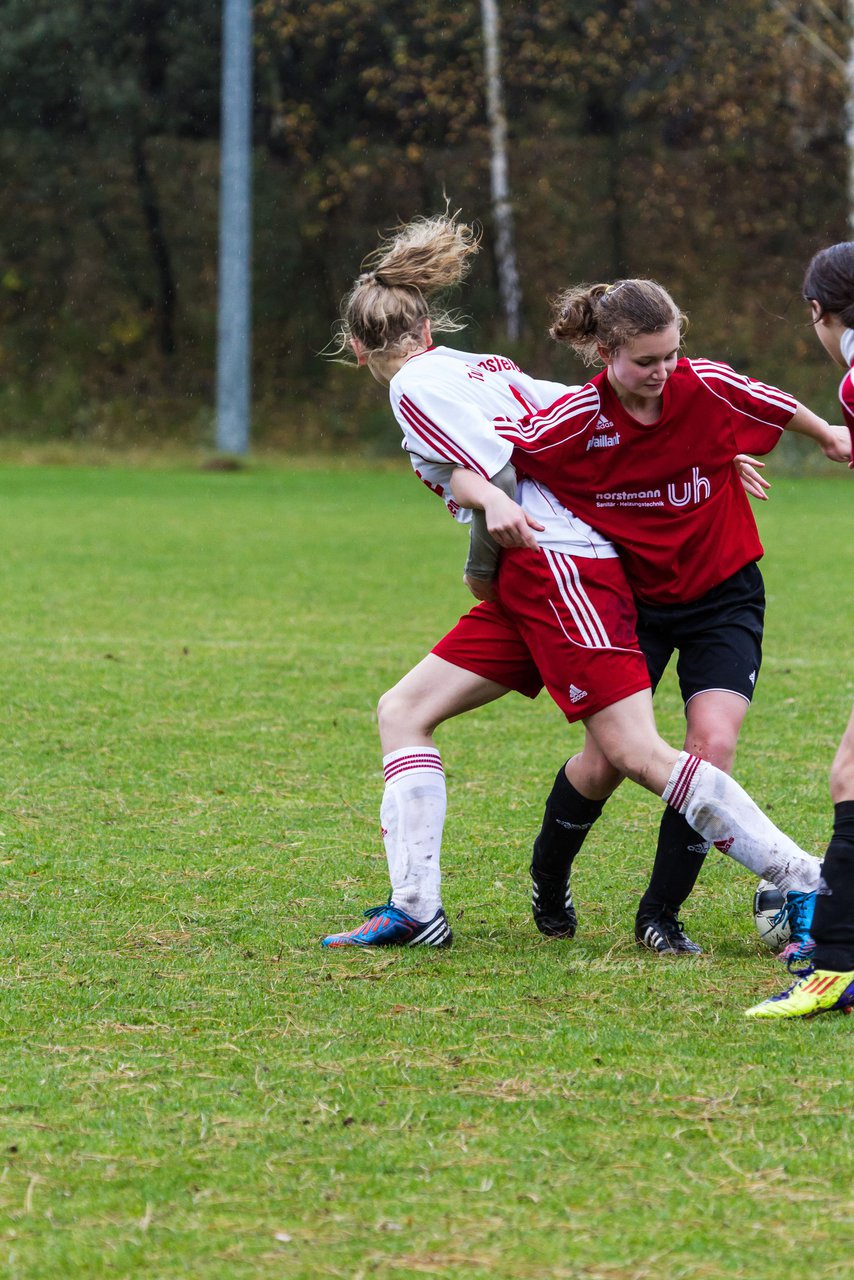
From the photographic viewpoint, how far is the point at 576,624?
13.6 feet

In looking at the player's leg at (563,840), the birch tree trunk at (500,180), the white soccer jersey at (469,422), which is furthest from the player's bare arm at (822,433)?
the birch tree trunk at (500,180)

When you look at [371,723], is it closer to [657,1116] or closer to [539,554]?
[539,554]

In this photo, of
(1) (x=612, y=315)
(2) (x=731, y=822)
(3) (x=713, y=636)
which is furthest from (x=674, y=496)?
(2) (x=731, y=822)

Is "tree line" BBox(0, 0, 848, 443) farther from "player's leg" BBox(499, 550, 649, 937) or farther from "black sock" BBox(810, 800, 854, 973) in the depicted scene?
"black sock" BBox(810, 800, 854, 973)

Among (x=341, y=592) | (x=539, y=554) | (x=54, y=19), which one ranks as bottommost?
(x=341, y=592)

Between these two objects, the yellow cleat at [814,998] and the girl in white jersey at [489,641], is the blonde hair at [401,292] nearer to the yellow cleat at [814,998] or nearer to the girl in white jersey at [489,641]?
the girl in white jersey at [489,641]

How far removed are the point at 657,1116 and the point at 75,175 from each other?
36.2 m

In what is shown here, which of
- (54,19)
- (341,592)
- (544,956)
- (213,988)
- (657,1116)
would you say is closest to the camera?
(657,1116)

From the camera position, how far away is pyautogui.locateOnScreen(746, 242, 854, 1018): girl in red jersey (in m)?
3.64

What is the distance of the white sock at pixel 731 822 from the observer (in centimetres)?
405

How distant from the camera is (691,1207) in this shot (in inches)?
105

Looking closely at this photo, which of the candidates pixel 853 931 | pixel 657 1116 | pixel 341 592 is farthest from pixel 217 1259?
pixel 341 592

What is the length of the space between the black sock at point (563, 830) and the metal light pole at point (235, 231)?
22432 mm

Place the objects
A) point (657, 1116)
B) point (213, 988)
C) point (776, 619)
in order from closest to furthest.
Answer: point (657, 1116), point (213, 988), point (776, 619)
